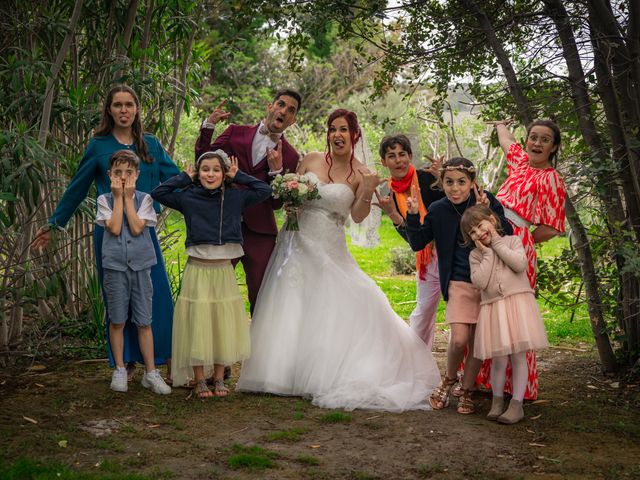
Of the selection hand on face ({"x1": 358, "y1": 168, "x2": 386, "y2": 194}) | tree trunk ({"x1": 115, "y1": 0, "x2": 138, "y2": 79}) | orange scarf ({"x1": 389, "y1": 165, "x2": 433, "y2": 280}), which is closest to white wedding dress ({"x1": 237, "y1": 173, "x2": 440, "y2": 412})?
hand on face ({"x1": 358, "y1": 168, "x2": 386, "y2": 194})

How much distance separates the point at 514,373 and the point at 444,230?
1.01 metres

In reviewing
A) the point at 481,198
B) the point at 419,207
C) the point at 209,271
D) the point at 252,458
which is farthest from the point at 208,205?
the point at 252,458

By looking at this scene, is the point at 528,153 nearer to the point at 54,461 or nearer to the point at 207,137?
the point at 207,137

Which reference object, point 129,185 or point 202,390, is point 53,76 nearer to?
point 129,185

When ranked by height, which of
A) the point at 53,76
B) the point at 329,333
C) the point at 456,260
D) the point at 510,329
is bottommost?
the point at 329,333

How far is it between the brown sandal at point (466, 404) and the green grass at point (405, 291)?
1.14m

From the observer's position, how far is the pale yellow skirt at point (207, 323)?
5.12 m

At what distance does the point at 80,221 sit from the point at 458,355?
369 centimetres

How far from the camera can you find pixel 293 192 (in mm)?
5406

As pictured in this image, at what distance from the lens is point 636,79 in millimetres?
5164

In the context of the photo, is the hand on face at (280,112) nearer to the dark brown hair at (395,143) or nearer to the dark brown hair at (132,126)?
the dark brown hair at (395,143)

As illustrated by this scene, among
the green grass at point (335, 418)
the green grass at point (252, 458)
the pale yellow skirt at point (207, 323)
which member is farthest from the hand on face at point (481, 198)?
the green grass at point (252, 458)

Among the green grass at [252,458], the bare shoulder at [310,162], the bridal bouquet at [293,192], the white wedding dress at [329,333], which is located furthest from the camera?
the bare shoulder at [310,162]

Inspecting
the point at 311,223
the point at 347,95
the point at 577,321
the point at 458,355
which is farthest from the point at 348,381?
the point at 347,95
